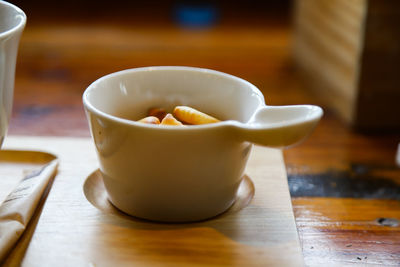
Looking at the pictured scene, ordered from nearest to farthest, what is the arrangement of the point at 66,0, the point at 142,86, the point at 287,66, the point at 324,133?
the point at 142,86 < the point at 324,133 < the point at 287,66 < the point at 66,0

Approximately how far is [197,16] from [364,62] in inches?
26.0

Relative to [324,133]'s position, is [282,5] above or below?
below

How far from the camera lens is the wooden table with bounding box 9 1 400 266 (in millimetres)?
471

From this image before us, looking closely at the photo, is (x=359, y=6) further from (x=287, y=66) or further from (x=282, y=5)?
(x=282, y=5)

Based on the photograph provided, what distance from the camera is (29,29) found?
121 cm

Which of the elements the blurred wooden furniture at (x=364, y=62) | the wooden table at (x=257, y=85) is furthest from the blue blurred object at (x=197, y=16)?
the blurred wooden furniture at (x=364, y=62)

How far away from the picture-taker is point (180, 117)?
1.50 feet

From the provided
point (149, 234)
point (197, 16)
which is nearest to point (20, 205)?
point (149, 234)

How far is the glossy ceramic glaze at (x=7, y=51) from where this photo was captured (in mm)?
399

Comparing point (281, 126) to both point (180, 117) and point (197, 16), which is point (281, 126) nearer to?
point (180, 117)

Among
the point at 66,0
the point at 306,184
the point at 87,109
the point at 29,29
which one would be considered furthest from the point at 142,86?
the point at 66,0

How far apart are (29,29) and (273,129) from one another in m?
0.95

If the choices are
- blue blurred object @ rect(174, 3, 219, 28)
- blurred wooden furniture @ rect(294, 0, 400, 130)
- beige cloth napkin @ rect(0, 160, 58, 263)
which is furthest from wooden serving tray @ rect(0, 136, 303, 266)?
blue blurred object @ rect(174, 3, 219, 28)

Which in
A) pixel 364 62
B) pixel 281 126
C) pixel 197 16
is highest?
pixel 281 126
